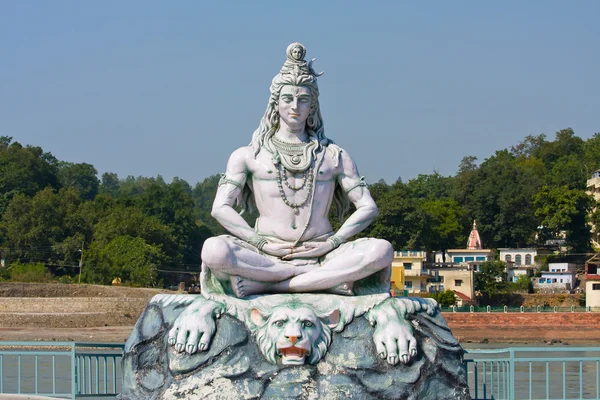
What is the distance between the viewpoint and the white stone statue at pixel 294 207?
1100 centimetres

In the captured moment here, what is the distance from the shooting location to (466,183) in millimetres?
66062

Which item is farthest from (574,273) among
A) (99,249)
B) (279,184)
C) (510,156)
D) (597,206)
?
(279,184)

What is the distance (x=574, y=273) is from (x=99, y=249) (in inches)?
795

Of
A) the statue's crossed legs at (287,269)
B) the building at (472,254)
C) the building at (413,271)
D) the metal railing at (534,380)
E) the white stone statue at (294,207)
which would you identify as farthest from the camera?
the building at (472,254)

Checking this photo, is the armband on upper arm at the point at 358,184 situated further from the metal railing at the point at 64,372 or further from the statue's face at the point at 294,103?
the metal railing at the point at 64,372

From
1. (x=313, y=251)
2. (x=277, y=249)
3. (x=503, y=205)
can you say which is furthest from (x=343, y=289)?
(x=503, y=205)

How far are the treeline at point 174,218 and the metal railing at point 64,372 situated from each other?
2676 cm

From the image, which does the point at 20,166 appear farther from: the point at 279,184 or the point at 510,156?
the point at 279,184

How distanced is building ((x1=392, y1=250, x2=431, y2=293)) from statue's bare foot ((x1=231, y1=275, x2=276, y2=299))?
1608 inches

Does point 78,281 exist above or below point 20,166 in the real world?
below

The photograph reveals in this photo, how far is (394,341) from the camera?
1051 cm

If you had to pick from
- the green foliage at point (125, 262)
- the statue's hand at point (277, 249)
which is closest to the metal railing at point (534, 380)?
the statue's hand at point (277, 249)

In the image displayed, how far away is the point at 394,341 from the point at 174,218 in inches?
2134

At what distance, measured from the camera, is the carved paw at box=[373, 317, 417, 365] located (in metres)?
10.5
